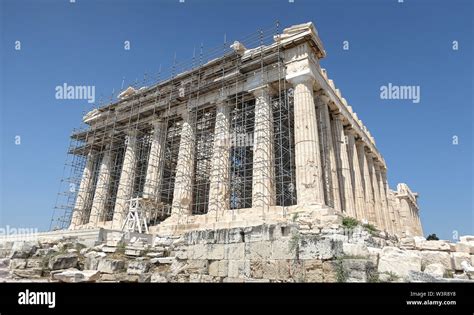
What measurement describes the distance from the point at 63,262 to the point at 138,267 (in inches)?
131

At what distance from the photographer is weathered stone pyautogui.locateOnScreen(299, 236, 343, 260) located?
5.63 meters

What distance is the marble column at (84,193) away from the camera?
2983cm

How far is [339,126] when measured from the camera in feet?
82.5

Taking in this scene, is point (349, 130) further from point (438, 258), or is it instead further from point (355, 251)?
point (355, 251)

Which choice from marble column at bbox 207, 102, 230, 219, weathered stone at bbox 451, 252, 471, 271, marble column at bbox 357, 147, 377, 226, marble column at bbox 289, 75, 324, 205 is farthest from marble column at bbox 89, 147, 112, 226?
weathered stone at bbox 451, 252, 471, 271

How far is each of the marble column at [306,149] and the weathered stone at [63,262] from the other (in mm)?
11514

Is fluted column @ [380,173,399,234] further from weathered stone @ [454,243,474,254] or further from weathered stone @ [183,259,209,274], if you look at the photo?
weathered stone @ [183,259,209,274]

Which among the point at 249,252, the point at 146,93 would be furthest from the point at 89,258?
the point at 146,93

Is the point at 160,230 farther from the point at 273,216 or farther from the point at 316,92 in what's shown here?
the point at 316,92

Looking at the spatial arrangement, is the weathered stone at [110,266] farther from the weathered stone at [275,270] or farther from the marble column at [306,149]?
the marble column at [306,149]

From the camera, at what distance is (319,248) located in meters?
5.78

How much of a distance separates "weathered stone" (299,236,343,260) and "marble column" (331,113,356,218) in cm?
1688

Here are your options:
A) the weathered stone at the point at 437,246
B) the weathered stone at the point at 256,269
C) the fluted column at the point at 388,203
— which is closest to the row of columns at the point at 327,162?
the fluted column at the point at 388,203
